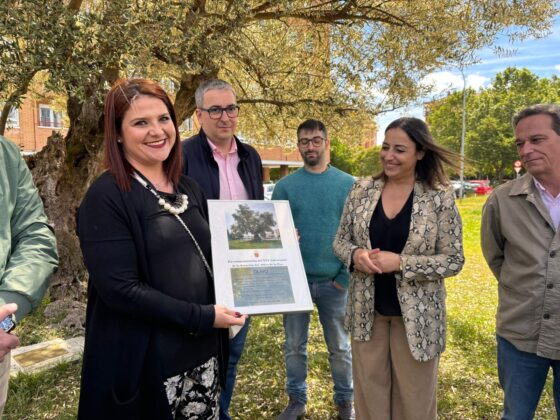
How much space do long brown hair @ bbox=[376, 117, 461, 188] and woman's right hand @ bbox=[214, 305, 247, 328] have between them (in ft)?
5.22

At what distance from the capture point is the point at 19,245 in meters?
1.92

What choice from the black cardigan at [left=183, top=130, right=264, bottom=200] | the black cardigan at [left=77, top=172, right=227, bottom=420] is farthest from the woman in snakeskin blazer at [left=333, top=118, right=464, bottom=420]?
the black cardigan at [left=77, top=172, right=227, bottom=420]

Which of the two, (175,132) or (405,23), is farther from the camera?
(405,23)

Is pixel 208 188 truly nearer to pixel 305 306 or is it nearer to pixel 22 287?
pixel 305 306

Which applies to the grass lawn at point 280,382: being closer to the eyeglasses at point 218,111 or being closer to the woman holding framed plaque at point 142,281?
the woman holding framed plaque at point 142,281

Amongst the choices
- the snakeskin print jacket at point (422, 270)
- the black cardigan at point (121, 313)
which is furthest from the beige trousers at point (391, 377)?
the black cardigan at point (121, 313)

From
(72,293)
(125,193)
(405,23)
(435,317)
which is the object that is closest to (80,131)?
(72,293)

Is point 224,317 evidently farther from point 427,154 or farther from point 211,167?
point 427,154

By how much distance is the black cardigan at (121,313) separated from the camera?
1.79 m

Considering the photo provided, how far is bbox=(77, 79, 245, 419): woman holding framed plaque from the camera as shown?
70.9 inches

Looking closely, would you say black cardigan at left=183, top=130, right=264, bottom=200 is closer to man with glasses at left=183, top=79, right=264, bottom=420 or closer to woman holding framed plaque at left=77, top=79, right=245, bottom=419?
man with glasses at left=183, top=79, right=264, bottom=420

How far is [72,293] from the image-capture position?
7191mm

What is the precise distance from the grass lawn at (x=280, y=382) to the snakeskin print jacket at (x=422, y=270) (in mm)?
1605

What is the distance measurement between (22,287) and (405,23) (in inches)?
250
